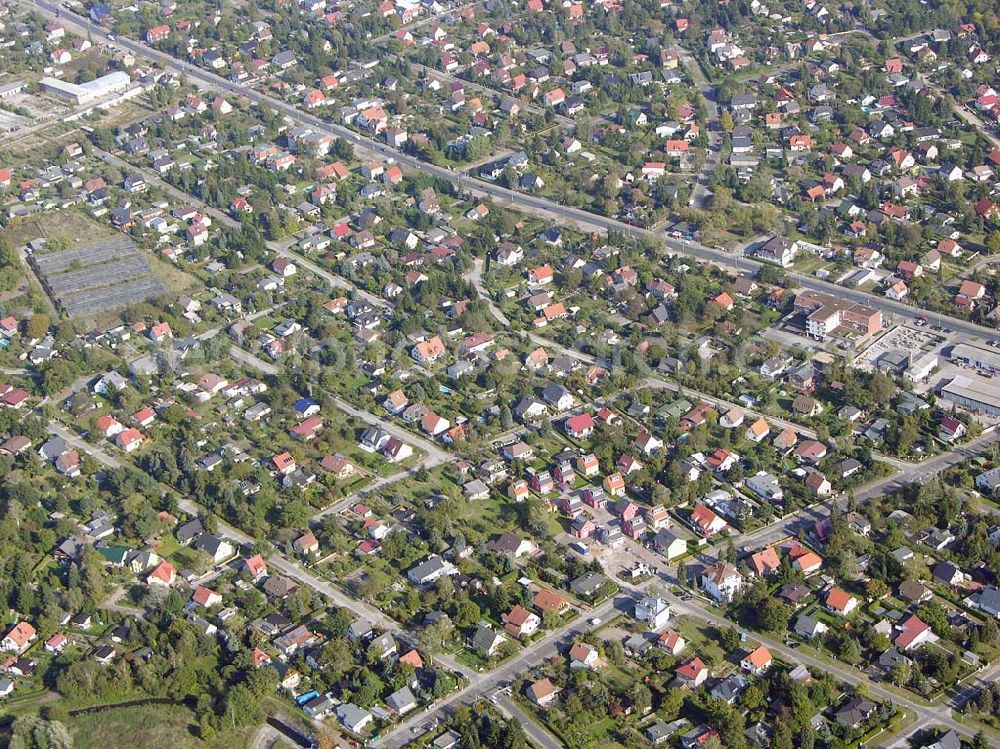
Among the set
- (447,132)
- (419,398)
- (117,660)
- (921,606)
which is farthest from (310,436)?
(447,132)

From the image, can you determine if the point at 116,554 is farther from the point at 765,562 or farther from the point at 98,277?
the point at 98,277

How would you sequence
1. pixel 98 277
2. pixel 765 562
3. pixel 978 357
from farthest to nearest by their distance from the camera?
pixel 98 277
pixel 978 357
pixel 765 562

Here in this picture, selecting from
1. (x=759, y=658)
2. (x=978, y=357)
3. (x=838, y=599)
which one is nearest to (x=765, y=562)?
(x=838, y=599)

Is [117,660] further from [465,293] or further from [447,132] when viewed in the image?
[447,132]

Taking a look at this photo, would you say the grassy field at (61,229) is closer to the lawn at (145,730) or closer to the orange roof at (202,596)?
the orange roof at (202,596)

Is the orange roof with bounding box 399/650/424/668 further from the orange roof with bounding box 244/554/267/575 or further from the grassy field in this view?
the grassy field

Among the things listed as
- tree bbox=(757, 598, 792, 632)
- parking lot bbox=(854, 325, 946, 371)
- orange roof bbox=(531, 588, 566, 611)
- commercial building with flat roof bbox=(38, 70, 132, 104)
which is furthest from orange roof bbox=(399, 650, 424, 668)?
commercial building with flat roof bbox=(38, 70, 132, 104)

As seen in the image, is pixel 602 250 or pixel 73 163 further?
pixel 73 163
